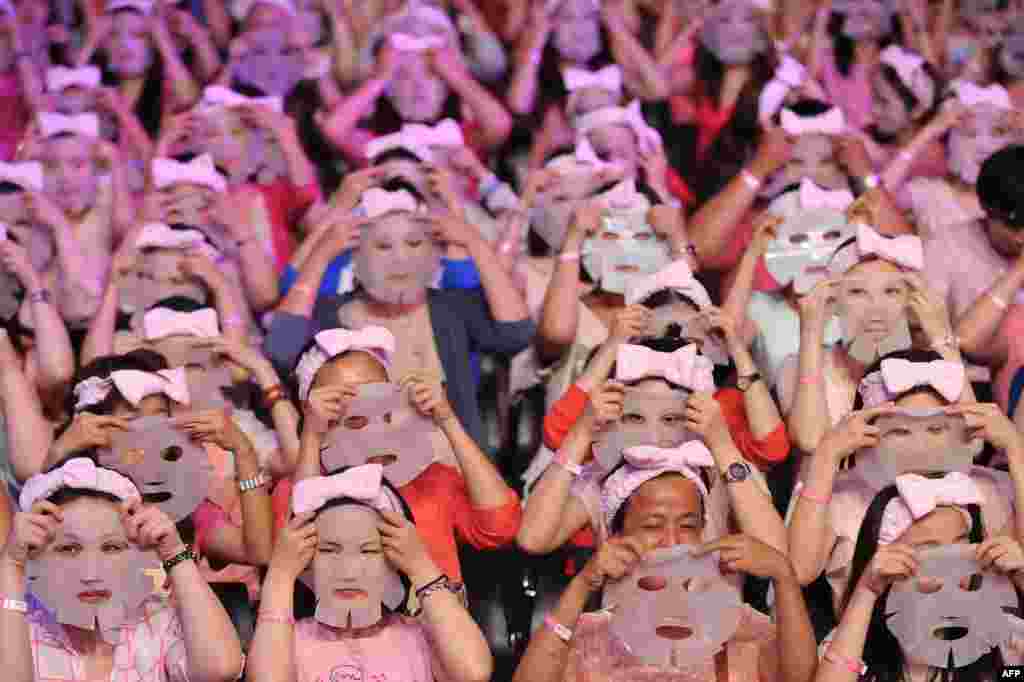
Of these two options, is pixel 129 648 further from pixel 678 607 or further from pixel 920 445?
pixel 920 445

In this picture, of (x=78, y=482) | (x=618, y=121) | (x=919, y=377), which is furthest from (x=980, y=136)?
(x=78, y=482)

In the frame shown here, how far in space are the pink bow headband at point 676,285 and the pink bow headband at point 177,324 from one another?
42.1 inches

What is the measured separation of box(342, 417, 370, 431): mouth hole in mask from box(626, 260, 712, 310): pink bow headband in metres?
0.85

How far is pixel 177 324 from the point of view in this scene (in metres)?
4.47

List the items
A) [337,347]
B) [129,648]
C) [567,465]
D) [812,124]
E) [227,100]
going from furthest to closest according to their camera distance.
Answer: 1. [227,100]
2. [812,124]
3. [337,347]
4. [567,465]
5. [129,648]

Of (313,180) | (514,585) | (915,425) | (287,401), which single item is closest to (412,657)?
(514,585)

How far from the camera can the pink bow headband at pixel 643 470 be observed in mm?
3736

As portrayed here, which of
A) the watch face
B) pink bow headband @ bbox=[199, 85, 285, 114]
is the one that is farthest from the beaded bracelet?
pink bow headband @ bbox=[199, 85, 285, 114]

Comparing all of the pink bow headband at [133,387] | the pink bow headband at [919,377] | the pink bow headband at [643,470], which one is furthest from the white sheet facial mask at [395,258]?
the pink bow headband at [919,377]

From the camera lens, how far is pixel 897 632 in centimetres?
357

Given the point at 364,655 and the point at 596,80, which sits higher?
the point at 596,80

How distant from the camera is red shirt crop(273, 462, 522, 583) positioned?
13.3 feet

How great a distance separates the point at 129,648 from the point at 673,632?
3.66 feet

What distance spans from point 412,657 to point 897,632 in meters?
0.98
